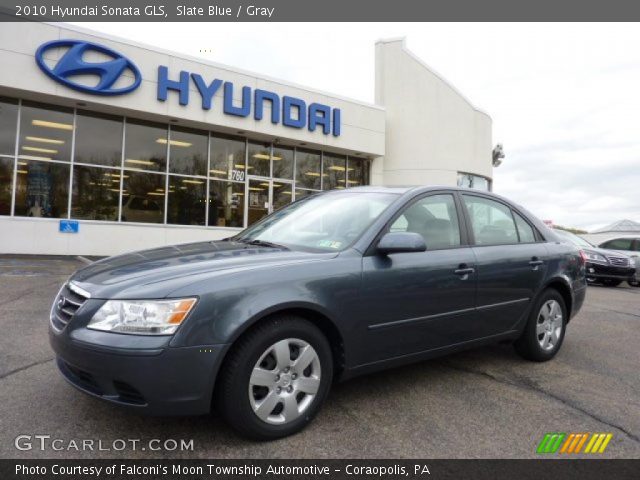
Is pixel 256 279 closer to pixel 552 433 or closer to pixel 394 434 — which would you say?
pixel 394 434

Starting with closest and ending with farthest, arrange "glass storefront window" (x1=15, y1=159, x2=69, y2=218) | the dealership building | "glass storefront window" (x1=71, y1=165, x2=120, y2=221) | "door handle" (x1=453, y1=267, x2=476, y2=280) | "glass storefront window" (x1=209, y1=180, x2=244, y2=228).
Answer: "door handle" (x1=453, y1=267, x2=476, y2=280) < the dealership building < "glass storefront window" (x1=15, y1=159, x2=69, y2=218) < "glass storefront window" (x1=71, y1=165, x2=120, y2=221) < "glass storefront window" (x1=209, y1=180, x2=244, y2=228)

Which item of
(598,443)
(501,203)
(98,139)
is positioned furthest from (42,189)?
(598,443)

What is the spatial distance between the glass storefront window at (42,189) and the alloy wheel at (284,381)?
464 inches

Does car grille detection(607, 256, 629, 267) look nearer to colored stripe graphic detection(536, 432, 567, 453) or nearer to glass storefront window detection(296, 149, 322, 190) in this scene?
glass storefront window detection(296, 149, 322, 190)

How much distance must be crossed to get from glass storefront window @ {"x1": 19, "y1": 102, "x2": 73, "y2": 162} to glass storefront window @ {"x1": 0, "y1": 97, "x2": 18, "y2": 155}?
0.53 ft

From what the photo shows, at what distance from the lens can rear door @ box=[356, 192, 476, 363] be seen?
3057mm

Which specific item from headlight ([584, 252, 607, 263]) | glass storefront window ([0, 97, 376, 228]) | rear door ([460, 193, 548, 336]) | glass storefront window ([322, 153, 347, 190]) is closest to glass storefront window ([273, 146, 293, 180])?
glass storefront window ([0, 97, 376, 228])

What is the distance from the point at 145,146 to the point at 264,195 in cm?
404

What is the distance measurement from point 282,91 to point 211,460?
46.0 feet

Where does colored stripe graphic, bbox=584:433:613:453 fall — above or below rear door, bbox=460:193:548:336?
below

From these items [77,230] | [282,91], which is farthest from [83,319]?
[282,91]

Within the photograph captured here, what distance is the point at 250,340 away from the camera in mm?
2535

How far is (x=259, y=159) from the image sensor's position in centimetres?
1576

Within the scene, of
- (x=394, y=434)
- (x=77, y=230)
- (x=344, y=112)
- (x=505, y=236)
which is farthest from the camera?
(x=344, y=112)
